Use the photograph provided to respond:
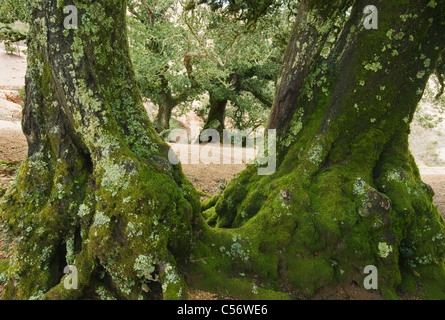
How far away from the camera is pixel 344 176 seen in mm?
3771

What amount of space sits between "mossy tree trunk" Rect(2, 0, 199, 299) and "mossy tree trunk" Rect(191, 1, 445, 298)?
2.25ft

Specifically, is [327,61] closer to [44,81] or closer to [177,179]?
[177,179]

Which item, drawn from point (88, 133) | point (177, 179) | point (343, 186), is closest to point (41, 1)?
point (88, 133)

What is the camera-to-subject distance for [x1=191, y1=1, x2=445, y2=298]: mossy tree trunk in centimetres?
337

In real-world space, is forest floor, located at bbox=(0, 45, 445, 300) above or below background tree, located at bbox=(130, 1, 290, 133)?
below

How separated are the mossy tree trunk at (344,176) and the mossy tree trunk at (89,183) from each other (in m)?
0.69

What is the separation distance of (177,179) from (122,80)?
1.44m

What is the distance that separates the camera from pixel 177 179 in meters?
3.77
